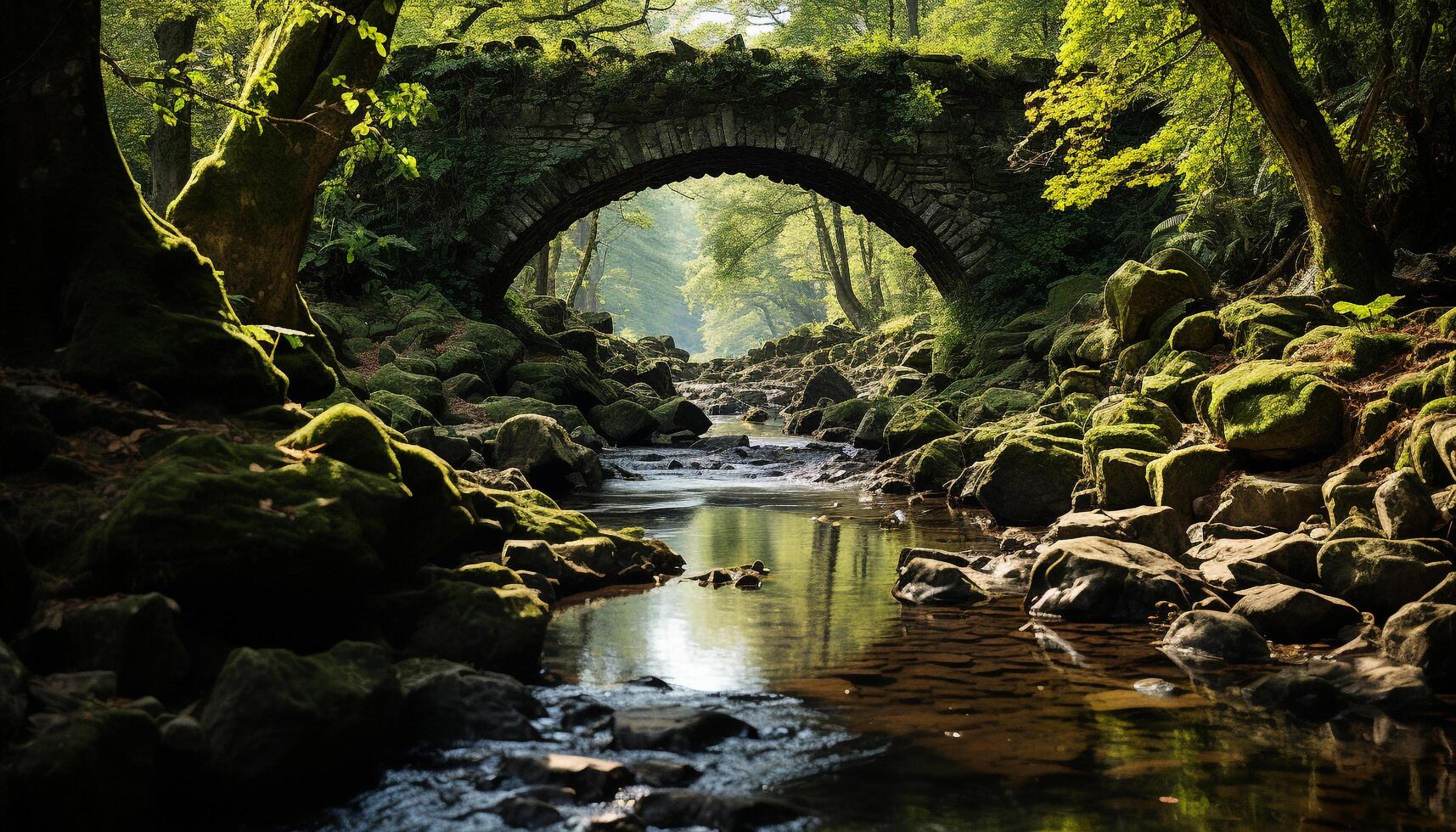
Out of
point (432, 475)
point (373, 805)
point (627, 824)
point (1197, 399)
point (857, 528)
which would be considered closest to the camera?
point (627, 824)

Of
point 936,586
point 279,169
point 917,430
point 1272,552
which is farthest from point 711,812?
point 917,430

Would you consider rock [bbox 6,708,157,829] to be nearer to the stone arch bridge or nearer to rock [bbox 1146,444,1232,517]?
rock [bbox 1146,444,1232,517]

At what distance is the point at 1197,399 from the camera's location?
8711 millimetres

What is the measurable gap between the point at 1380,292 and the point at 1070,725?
6.83m

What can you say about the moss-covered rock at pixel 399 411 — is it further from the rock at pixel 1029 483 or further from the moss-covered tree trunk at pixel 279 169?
the rock at pixel 1029 483

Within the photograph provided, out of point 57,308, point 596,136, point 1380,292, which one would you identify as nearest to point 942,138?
point 596,136

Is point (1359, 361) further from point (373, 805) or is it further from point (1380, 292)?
point (373, 805)

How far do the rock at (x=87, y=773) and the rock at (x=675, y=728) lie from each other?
5.27ft

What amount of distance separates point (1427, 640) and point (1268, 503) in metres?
2.54

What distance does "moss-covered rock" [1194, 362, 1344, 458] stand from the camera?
287 inches

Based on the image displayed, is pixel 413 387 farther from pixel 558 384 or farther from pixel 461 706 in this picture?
pixel 461 706

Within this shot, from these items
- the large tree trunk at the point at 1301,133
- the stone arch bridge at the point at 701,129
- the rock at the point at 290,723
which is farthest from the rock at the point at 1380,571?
the stone arch bridge at the point at 701,129

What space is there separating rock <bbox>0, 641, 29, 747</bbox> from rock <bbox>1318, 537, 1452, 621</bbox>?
581 cm

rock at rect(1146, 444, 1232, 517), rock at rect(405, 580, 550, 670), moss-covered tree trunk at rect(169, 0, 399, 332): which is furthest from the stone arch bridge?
rock at rect(405, 580, 550, 670)
